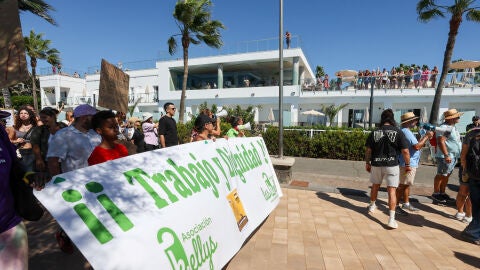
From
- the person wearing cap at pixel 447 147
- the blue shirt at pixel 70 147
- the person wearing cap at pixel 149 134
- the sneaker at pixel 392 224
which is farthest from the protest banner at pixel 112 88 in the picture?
the person wearing cap at pixel 447 147

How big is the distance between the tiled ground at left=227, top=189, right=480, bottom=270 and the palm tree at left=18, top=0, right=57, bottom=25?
10.7m

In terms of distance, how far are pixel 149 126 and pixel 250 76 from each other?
73.0ft

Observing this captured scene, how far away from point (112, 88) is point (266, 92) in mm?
19970

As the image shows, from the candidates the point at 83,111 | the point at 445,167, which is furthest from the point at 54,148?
the point at 445,167

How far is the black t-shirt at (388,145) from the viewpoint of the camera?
159 inches

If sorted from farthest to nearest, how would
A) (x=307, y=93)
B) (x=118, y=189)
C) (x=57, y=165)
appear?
1. (x=307, y=93)
2. (x=57, y=165)
3. (x=118, y=189)

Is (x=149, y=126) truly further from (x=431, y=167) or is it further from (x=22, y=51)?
(x=431, y=167)

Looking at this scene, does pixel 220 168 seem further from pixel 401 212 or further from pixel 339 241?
pixel 401 212

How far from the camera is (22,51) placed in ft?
6.91

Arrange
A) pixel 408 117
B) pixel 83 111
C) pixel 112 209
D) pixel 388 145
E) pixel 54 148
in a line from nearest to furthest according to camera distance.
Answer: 1. pixel 112 209
2. pixel 54 148
3. pixel 83 111
4. pixel 388 145
5. pixel 408 117

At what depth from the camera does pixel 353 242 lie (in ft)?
11.3

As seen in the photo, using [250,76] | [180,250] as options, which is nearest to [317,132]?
[180,250]

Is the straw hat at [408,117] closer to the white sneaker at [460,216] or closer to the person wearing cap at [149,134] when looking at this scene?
the white sneaker at [460,216]

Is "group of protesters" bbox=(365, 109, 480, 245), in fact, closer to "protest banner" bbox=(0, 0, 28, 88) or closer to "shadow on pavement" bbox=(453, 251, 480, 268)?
"shadow on pavement" bbox=(453, 251, 480, 268)
